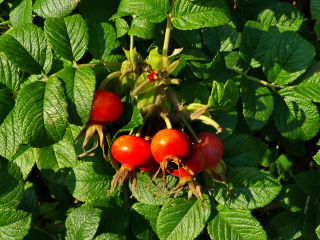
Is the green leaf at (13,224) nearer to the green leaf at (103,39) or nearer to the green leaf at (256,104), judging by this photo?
the green leaf at (103,39)

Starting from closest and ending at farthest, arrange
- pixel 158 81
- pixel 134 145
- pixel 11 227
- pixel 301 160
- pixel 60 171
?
pixel 134 145 → pixel 158 81 → pixel 11 227 → pixel 60 171 → pixel 301 160

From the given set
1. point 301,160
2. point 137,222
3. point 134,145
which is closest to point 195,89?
point 134,145

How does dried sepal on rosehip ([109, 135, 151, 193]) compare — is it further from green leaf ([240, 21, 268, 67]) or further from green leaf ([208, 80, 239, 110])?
green leaf ([240, 21, 268, 67])

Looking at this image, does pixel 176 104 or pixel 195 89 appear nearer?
pixel 176 104

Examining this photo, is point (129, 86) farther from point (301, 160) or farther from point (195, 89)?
point (301, 160)

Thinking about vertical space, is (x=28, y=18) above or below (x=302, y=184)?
above

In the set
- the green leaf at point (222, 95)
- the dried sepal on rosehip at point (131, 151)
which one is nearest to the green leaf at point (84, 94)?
the dried sepal on rosehip at point (131, 151)

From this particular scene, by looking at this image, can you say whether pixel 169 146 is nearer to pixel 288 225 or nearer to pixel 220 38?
pixel 220 38
